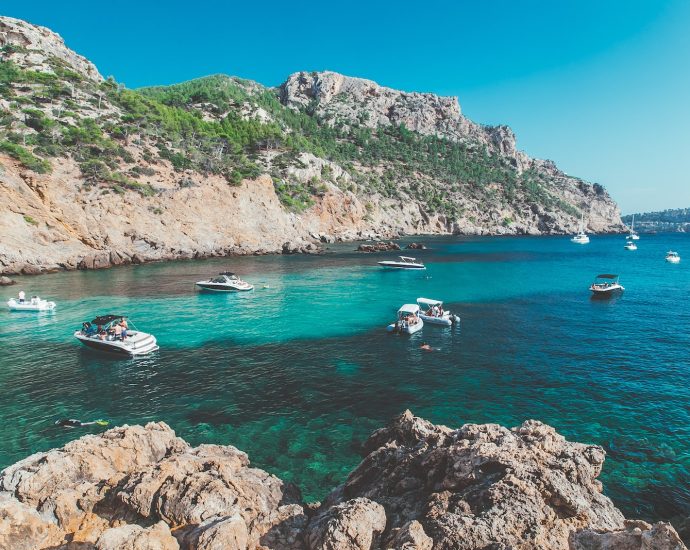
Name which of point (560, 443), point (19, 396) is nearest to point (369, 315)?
point (19, 396)

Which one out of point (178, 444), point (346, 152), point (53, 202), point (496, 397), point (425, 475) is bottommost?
point (496, 397)

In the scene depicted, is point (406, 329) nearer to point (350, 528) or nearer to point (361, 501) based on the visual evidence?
point (361, 501)

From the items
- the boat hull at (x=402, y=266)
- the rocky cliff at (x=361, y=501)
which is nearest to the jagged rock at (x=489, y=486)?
the rocky cliff at (x=361, y=501)

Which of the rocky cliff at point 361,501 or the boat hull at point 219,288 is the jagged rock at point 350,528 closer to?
the rocky cliff at point 361,501

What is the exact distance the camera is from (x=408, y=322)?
33.4 metres

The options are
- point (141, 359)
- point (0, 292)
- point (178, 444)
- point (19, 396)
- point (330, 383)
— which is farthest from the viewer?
point (0, 292)

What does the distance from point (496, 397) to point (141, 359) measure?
2264 cm

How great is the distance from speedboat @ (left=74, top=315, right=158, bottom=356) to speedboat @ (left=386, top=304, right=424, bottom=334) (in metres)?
18.3

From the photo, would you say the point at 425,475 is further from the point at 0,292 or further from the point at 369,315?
the point at 0,292

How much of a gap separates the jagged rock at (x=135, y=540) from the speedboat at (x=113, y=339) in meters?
22.7

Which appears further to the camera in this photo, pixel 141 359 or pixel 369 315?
pixel 369 315

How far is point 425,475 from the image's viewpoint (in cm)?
934

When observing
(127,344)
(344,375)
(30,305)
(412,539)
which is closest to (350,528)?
(412,539)

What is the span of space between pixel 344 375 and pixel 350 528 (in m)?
17.3
